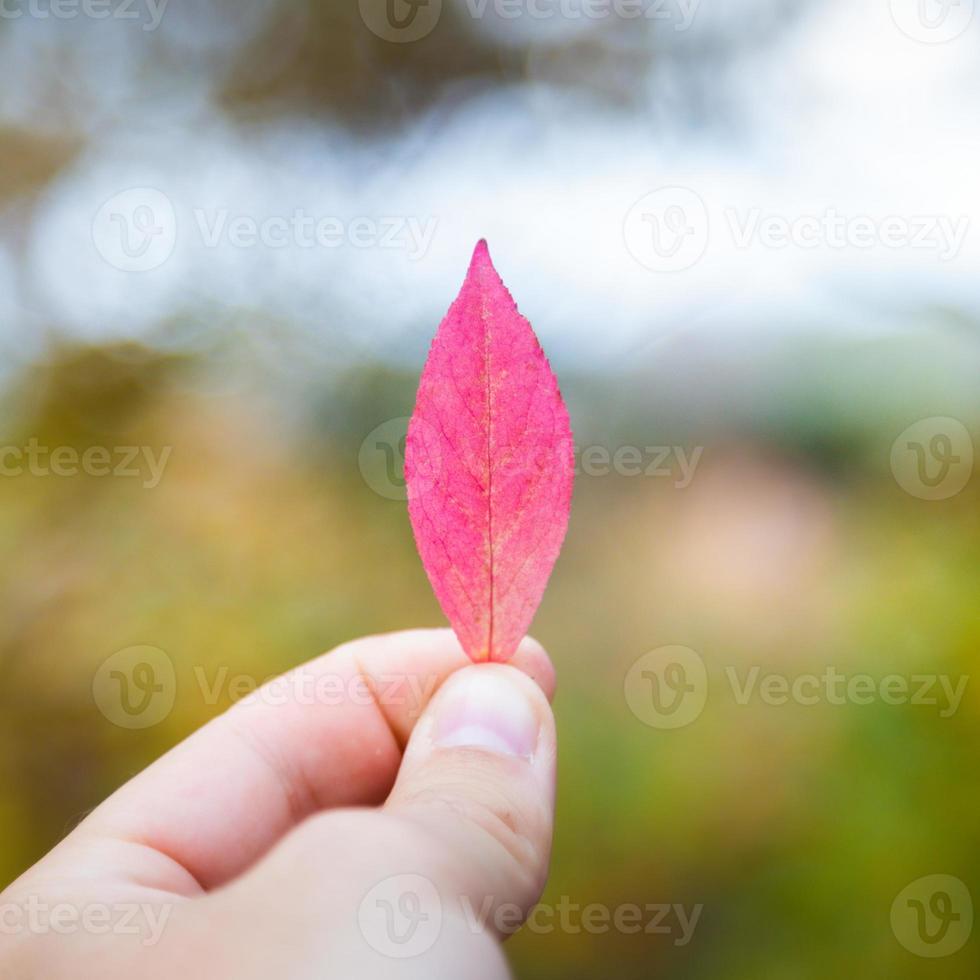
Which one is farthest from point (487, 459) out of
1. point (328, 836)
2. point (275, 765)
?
point (275, 765)

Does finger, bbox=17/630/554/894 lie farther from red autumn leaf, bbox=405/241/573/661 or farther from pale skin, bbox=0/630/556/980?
red autumn leaf, bbox=405/241/573/661

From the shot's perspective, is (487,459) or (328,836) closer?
(328,836)

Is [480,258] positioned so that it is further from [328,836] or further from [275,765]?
[275,765]

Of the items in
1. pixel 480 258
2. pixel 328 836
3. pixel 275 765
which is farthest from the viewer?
pixel 275 765

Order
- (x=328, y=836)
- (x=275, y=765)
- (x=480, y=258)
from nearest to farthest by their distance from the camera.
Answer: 1. (x=328, y=836)
2. (x=480, y=258)
3. (x=275, y=765)

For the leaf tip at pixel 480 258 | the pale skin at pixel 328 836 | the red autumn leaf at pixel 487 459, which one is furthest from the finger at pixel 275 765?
the leaf tip at pixel 480 258

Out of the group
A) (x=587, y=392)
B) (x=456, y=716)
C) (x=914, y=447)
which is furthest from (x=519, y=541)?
(x=914, y=447)
